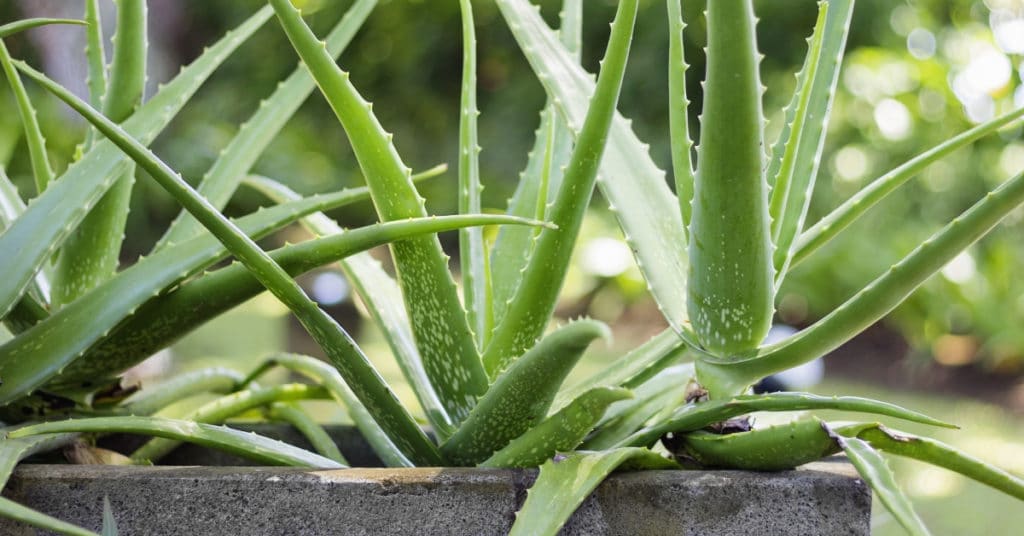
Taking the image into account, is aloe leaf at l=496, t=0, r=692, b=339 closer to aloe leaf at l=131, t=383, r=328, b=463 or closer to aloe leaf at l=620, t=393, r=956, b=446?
aloe leaf at l=620, t=393, r=956, b=446

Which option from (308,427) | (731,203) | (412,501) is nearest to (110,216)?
(308,427)

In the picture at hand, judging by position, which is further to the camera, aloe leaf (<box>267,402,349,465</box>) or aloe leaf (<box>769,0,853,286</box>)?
aloe leaf (<box>267,402,349,465</box>)

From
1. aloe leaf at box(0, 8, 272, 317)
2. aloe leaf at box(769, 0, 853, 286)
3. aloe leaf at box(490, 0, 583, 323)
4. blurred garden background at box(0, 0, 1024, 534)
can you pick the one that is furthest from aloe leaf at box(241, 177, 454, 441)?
blurred garden background at box(0, 0, 1024, 534)

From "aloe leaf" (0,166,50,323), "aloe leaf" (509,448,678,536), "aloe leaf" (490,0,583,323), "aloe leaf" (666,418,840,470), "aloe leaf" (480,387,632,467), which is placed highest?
"aloe leaf" (0,166,50,323)

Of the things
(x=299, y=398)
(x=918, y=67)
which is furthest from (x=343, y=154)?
(x=299, y=398)

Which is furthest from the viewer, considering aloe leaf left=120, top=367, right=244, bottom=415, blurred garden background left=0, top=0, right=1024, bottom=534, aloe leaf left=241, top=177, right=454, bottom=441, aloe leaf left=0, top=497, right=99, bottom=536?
blurred garden background left=0, top=0, right=1024, bottom=534

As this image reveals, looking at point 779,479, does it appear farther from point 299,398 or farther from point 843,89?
point 843,89

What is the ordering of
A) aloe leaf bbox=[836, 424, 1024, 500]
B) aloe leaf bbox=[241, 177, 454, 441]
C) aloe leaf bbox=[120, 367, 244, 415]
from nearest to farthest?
aloe leaf bbox=[836, 424, 1024, 500], aloe leaf bbox=[241, 177, 454, 441], aloe leaf bbox=[120, 367, 244, 415]
